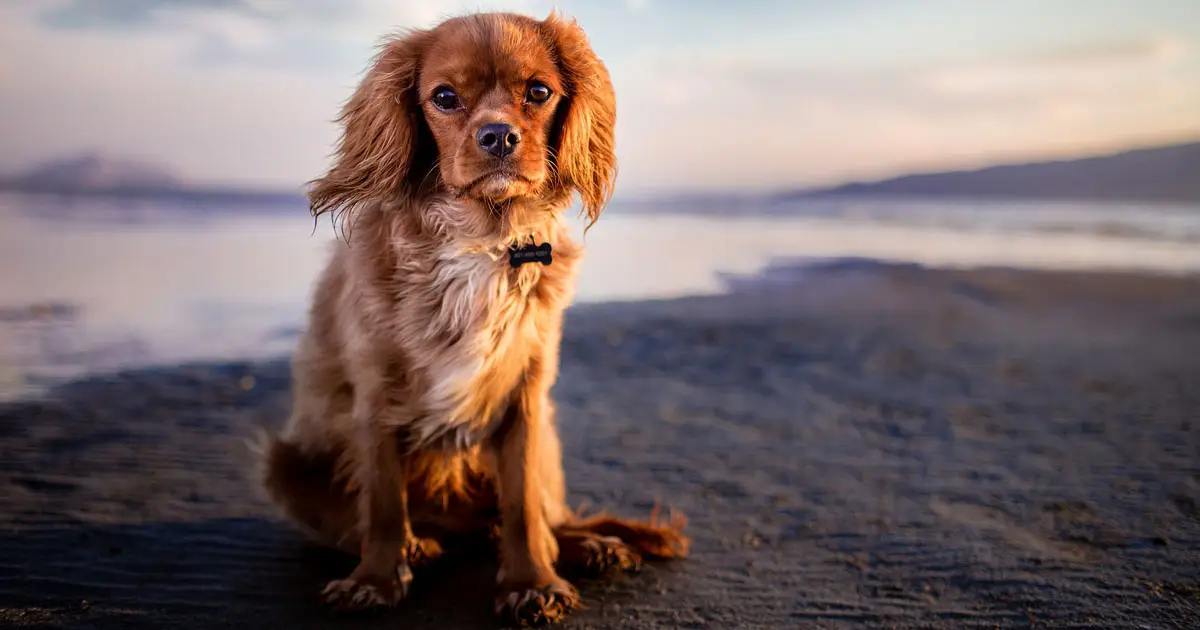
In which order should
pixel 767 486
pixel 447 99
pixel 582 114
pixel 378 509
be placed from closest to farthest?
pixel 447 99 → pixel 582 114 → pixel 378 509 → pixel 767 486

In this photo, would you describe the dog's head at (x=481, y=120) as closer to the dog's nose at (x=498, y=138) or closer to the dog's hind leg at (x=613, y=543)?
the dog's nose at (x=498, y=138)

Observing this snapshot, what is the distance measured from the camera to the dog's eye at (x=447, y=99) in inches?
105

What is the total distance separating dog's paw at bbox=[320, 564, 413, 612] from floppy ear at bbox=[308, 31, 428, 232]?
3.93 feet

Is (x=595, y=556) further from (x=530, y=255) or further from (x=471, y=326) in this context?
(x=530, y=255)

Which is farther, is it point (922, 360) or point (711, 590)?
point (922, 360)

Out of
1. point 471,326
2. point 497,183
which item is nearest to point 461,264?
point 471,326

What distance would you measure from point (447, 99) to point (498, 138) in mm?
281

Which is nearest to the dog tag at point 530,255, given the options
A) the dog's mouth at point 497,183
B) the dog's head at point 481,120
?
the dog's head at point 481,120

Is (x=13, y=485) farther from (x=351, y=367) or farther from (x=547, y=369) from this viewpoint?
(x=547, y=369)

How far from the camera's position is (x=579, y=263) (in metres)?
3.01

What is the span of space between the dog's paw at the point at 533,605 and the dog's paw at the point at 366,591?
1.07 feet

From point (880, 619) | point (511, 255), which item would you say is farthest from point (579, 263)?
point (880, 619)

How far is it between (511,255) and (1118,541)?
255 cm

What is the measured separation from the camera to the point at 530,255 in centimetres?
280
